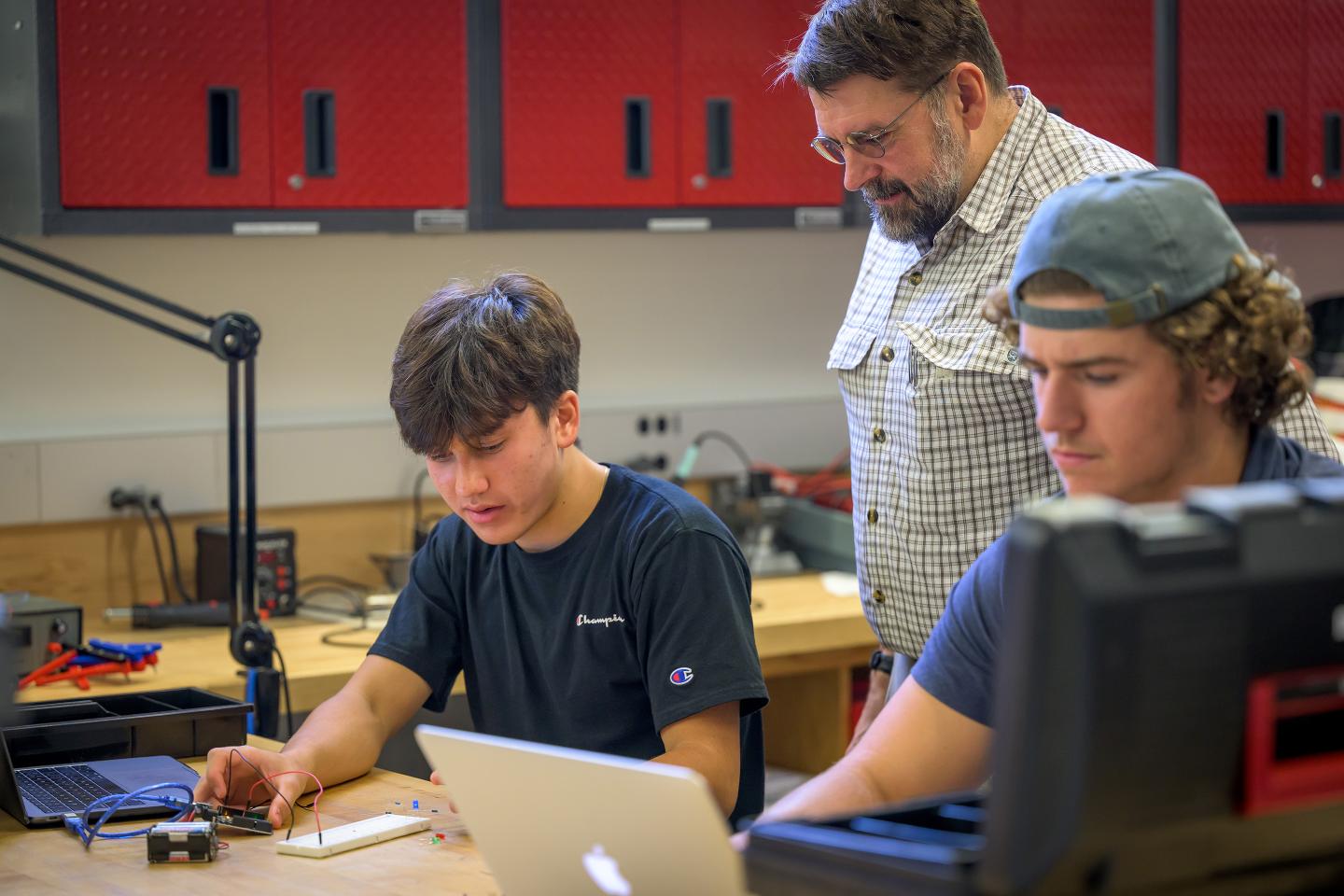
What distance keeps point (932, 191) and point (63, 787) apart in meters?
1.25

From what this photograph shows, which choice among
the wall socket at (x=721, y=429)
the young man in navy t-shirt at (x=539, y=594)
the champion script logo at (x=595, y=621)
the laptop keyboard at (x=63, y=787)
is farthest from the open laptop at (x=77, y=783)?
the wall socket at (x=721, y=429)

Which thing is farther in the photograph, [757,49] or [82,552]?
[757,49]

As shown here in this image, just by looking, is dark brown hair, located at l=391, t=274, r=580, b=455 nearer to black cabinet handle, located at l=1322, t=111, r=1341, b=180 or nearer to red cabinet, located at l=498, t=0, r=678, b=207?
red cabinet, located at l=498, t=0, r=678, b=207

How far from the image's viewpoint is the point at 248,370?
8.13 feet

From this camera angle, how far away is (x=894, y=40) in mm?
1998

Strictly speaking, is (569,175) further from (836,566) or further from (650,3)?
(836,566)

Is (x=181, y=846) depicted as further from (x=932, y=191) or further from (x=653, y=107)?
(x=653, y=107)

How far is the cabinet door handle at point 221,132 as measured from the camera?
9.71 feet

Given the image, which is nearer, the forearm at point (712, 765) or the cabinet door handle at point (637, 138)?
the forearm at point (712, 765)

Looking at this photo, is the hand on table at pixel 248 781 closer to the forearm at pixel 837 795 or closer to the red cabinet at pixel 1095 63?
the forearm at pixel 837 795

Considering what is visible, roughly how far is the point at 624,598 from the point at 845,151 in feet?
2.19

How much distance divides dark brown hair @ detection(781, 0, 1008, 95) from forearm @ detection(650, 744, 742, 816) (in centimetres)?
87

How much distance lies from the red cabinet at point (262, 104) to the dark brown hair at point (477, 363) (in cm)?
129

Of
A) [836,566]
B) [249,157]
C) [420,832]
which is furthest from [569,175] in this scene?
[420,832]
